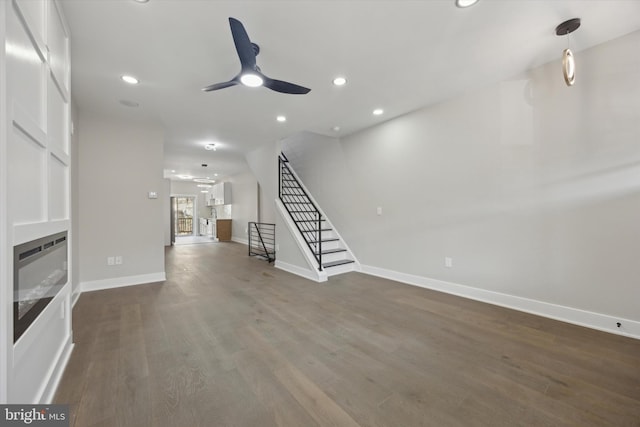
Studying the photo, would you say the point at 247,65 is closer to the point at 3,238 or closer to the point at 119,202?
the point at 3,238

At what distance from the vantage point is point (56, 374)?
5.57 ft

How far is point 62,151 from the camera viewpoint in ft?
6.23

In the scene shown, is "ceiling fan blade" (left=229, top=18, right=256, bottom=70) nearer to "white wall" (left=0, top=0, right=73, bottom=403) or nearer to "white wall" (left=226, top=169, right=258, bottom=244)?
"white wall" (left=0, top=0, right=73, bottom=403)

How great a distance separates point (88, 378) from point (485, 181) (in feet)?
14.2

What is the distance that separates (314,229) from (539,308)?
149 inches

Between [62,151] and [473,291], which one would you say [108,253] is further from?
[473,291]

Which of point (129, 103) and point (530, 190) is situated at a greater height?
point (129, 103)

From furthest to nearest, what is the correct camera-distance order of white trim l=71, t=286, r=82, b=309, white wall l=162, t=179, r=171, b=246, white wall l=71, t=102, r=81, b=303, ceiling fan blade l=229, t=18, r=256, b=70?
white wall l=162, t=179, r=171, b=246 → white wall l=71, t=102, r=81, b=303 → white trim l=71, t=286, r=82, b=309 → ceiling fan blade l=229, t=18, r=256, b=70

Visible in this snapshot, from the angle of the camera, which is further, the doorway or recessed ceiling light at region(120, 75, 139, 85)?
the doorway

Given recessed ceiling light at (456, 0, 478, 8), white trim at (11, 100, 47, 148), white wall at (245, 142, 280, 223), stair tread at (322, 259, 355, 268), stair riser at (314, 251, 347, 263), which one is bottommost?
stair tread at (322, 259, 355, 268)

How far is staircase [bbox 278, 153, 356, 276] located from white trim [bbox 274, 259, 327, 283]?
0.13m

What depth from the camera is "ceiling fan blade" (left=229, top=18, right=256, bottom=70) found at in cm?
173
